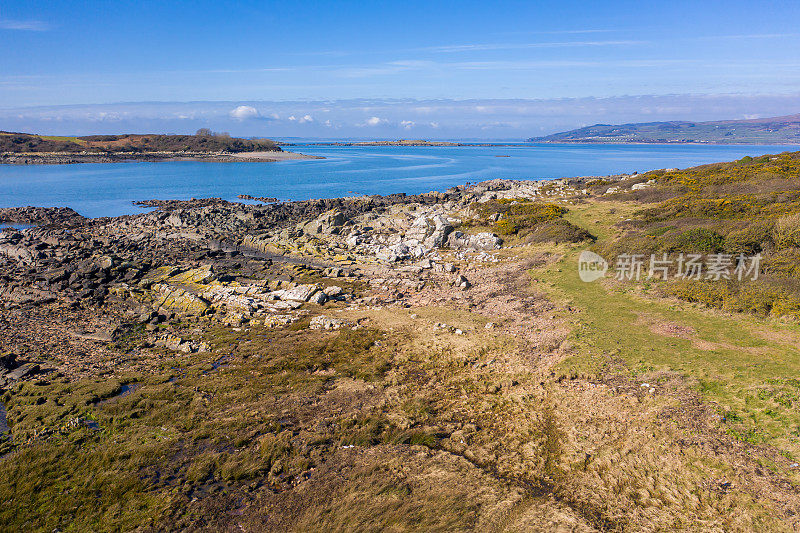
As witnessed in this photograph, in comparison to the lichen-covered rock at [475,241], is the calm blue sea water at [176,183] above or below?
above

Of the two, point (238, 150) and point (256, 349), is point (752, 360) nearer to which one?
point (256, 349)

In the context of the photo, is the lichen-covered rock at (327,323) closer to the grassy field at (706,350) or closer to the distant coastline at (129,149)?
the grassy field at (706,350)

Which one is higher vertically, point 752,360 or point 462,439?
point 752,360

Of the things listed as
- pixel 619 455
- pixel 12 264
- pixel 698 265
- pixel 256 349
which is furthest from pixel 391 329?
pixel 12 264
